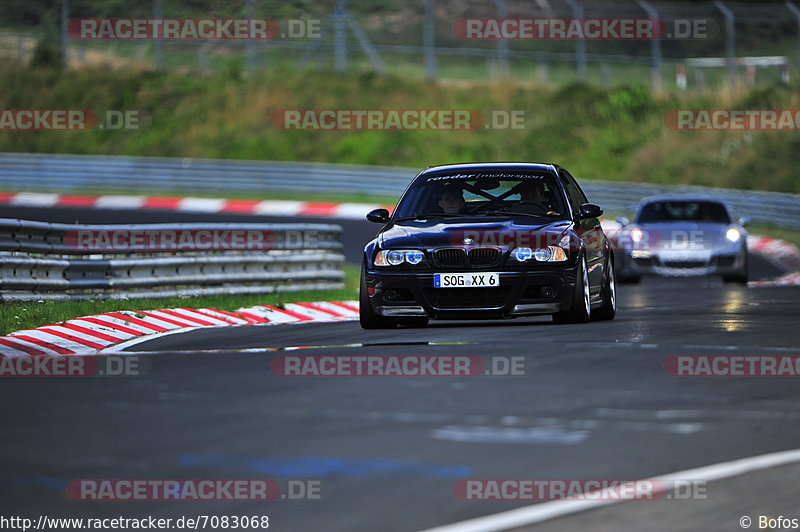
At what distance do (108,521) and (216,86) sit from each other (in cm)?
4805

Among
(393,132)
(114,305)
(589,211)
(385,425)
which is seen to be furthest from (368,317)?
(393,132)

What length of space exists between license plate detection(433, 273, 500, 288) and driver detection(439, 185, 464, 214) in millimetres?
1153

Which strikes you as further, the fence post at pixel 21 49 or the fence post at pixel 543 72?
the fence post at pixel 21 49

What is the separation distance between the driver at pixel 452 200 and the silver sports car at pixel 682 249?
8.17 m

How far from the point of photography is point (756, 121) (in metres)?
43.6

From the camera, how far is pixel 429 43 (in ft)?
156

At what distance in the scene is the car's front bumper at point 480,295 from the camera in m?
12.8

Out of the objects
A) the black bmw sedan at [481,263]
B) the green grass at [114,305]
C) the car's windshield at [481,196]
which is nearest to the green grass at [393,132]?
the green grass at [114,305]

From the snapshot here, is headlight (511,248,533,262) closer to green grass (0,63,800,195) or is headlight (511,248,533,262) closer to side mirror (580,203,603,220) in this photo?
side mirror (580,203,603,220)

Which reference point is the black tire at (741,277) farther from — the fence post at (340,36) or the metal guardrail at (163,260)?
the fence post at (340,36)

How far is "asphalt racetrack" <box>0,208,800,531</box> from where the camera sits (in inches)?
241

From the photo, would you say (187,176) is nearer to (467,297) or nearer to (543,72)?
(543,72)

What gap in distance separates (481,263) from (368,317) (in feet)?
3.69

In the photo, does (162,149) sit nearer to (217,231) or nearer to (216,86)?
(216,86)
